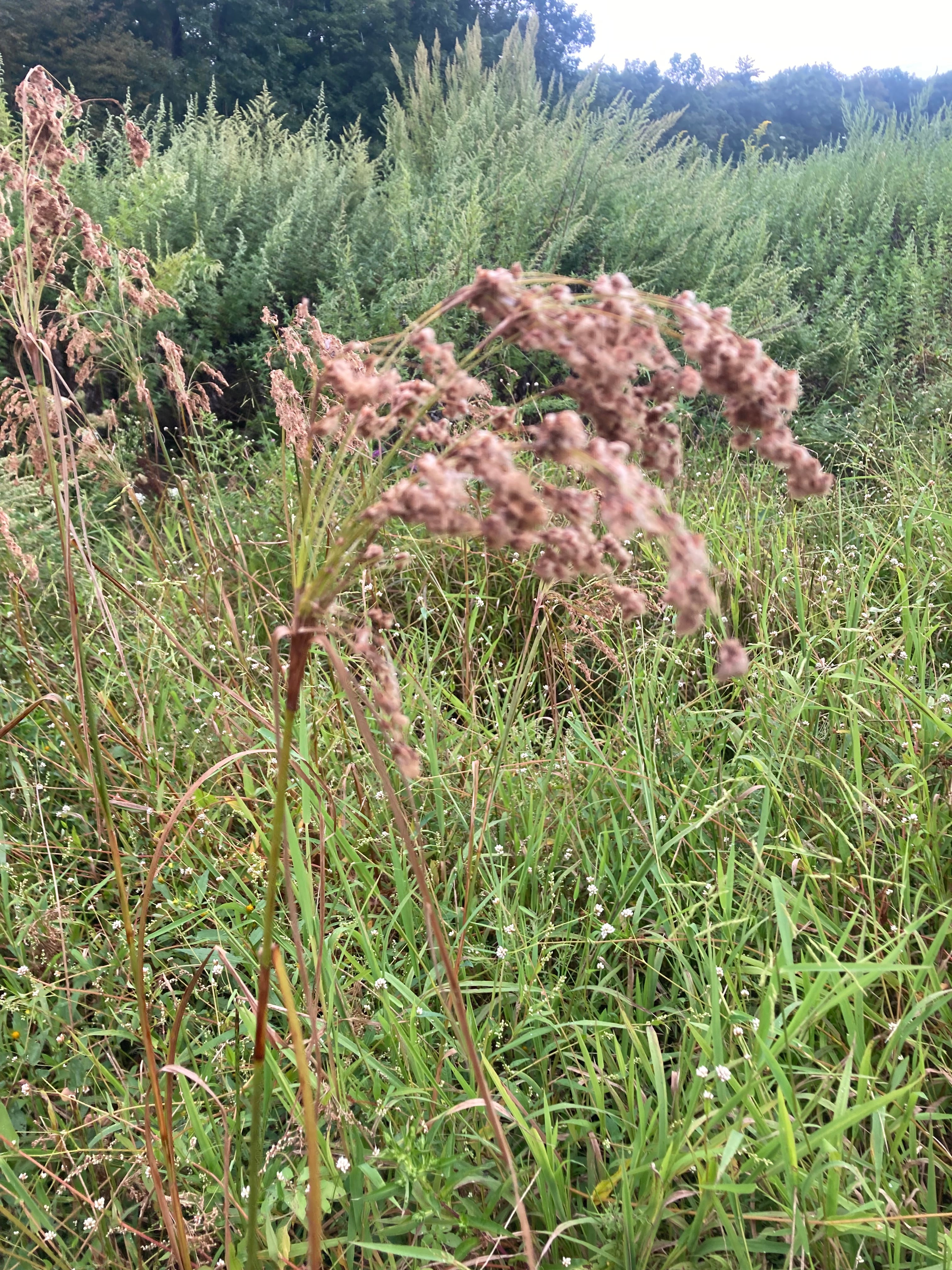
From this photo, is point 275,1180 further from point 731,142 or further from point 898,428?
point 731,142

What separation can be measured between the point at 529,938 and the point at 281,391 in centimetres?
128

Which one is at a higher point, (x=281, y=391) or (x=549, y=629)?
(x=281, y=391)

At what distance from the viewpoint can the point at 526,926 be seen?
5.25ft

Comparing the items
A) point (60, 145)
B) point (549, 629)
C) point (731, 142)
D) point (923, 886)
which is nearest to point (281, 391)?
point (60, 145)

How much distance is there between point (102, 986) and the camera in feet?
4.99

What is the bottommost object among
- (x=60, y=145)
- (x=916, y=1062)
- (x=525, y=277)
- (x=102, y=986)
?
(x=102, y=986)

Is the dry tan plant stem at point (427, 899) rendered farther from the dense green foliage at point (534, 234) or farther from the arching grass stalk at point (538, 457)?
the dense green foliage at point (534, 234)

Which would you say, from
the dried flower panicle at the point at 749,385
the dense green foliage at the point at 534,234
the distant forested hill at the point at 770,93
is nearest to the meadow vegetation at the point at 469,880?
the dried flower panicle at the point at 749,385

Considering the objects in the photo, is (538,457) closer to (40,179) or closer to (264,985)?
(264,985)

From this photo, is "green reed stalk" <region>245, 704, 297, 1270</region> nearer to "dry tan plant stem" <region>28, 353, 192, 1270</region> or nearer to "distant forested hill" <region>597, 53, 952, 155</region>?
"dry tan plant stem" <region>28, 353, 192, 1270</region>

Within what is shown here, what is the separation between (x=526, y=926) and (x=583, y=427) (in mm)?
1232

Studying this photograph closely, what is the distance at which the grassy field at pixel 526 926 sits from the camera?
1104mm

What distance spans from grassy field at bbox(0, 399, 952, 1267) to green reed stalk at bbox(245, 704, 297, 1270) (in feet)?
0.55

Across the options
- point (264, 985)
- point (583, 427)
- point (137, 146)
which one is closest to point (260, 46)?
point (137, 146)
